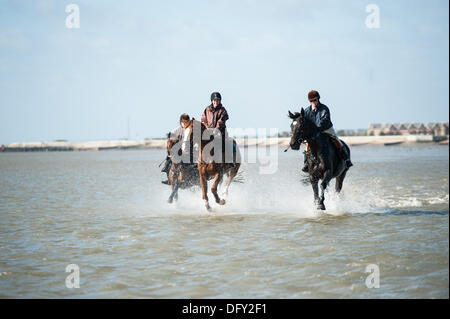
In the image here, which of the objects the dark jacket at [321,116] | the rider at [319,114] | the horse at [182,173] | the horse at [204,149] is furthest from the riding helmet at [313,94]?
the horse at [182,173]

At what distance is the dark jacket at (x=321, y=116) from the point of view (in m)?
13.7

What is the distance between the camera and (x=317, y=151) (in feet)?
43.9

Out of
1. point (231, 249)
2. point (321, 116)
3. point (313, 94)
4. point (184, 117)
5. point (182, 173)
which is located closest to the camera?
point (231, 249)

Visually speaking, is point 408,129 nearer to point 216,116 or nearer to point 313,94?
point 313,94

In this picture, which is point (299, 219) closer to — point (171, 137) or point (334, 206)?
point (334, 206)

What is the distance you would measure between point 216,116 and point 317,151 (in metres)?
2.83

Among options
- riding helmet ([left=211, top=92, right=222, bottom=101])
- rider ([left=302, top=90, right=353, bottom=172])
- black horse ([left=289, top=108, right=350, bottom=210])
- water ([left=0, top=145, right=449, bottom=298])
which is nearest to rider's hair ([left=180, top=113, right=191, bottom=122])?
riding helmet ([left=211, top=92, right=222, bottom=101])

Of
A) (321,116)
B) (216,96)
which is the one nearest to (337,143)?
(321,116)

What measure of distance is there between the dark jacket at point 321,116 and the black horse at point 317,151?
0.78ft

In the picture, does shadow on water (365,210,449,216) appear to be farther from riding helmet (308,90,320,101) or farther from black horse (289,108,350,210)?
riding helmet (308,90,320,101)

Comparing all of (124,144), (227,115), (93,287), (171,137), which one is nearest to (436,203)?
(227,115)

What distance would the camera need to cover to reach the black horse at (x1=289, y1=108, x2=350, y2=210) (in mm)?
12781

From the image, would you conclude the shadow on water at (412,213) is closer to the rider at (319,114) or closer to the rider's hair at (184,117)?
the rider at (319,114)
